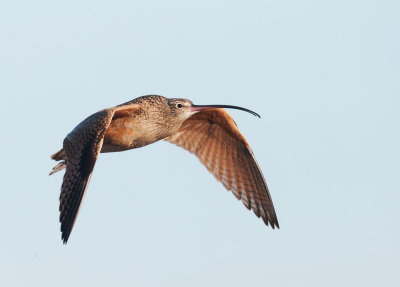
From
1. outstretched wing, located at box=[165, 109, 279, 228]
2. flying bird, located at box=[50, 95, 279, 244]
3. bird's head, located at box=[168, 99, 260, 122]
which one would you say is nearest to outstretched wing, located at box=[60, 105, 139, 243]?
flying bird, located at box=[50, 95, 279, 244]

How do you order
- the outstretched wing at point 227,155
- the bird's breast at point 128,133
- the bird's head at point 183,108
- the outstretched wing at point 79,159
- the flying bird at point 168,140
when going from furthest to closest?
the outstretched wing at point 227,155 → the bird's head at point 183,108 → the bird's breast at point 128,133 → the flying bird at point 168,140 → the outstretched wing at point 79,159

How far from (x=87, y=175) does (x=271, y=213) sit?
18.4 feet

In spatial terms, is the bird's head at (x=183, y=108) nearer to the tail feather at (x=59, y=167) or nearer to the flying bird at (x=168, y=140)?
the flying bird at (x=168, y=140)

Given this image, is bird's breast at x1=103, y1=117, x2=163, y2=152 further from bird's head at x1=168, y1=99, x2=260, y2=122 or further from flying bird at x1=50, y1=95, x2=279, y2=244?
bird's head at x1=168, y1=99, x2=260, y2=122

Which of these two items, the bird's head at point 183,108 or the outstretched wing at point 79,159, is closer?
the outstretched wing at point 79,159

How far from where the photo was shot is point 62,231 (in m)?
13.9

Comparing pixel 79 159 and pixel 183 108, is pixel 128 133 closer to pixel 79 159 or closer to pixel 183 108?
pixel 183 108

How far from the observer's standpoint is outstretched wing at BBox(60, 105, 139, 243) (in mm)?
14008

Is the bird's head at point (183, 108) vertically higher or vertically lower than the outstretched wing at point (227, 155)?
higher

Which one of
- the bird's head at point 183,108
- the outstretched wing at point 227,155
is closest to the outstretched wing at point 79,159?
the bird's head at point 183,108

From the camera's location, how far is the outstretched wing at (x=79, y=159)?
46.0 feet

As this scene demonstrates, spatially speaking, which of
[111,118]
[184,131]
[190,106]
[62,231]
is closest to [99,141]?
[111,118]

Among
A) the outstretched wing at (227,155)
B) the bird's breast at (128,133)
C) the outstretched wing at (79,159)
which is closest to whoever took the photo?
the outstretched wing at (79,159)

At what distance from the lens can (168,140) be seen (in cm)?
1923
